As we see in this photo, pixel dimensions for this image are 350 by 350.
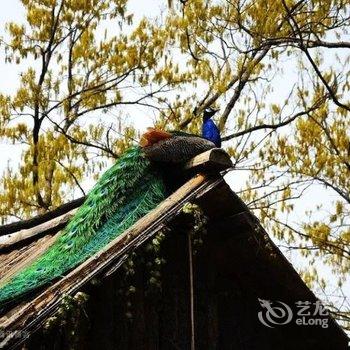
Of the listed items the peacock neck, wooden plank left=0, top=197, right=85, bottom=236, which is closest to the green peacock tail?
wooden plank left=0, top=197, right=85, bottom=236

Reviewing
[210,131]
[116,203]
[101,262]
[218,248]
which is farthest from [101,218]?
[210,131]

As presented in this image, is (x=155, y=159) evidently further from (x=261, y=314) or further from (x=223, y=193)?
(x=261, y=314)

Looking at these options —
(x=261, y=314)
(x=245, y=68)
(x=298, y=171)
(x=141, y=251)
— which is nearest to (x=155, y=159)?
(x=141, y=251)

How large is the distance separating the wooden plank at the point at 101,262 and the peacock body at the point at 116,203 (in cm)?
19

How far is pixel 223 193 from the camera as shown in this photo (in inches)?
194

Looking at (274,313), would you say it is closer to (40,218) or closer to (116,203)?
(116,203)

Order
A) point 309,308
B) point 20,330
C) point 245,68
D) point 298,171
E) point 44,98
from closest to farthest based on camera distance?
point 20,330 → point 309,308 → point 298,171 → point 245,68 → point 44,98

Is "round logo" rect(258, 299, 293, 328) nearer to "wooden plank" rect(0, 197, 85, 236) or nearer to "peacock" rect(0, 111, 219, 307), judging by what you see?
"peacock" rect(0, 111, 219, 307)

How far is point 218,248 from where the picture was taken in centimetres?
540

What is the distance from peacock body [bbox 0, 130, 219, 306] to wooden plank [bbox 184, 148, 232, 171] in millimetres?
145

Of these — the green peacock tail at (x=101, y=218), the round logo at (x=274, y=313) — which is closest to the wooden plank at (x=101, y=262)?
the green peacock tail at (x=101, y=218)

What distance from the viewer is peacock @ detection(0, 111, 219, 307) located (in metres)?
4.29

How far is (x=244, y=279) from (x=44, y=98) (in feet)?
27.9

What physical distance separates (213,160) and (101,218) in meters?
0.77
